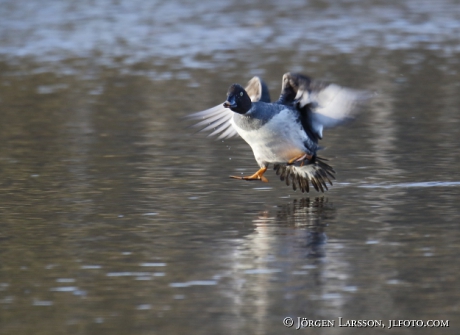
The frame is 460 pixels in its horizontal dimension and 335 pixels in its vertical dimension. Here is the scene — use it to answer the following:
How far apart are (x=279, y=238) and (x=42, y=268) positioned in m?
1.88

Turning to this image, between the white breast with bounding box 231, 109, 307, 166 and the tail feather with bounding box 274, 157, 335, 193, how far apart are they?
0.24 metres

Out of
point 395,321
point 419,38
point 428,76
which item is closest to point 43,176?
point 395,321

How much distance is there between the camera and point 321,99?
9.62 meters

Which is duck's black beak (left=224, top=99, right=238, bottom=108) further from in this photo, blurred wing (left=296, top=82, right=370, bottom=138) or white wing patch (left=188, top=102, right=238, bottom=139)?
white wing patch (left=188, top=102, right=238, bottom=139)

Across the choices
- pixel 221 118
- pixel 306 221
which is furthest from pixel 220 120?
pixel 306 221

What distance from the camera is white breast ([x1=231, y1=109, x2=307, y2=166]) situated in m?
9.59

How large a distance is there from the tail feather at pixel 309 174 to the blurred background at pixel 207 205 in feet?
0.49

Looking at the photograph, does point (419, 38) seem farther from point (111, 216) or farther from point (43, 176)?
point (111, 216)

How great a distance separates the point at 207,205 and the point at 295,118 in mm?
1125

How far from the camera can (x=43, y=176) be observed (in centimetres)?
1120
